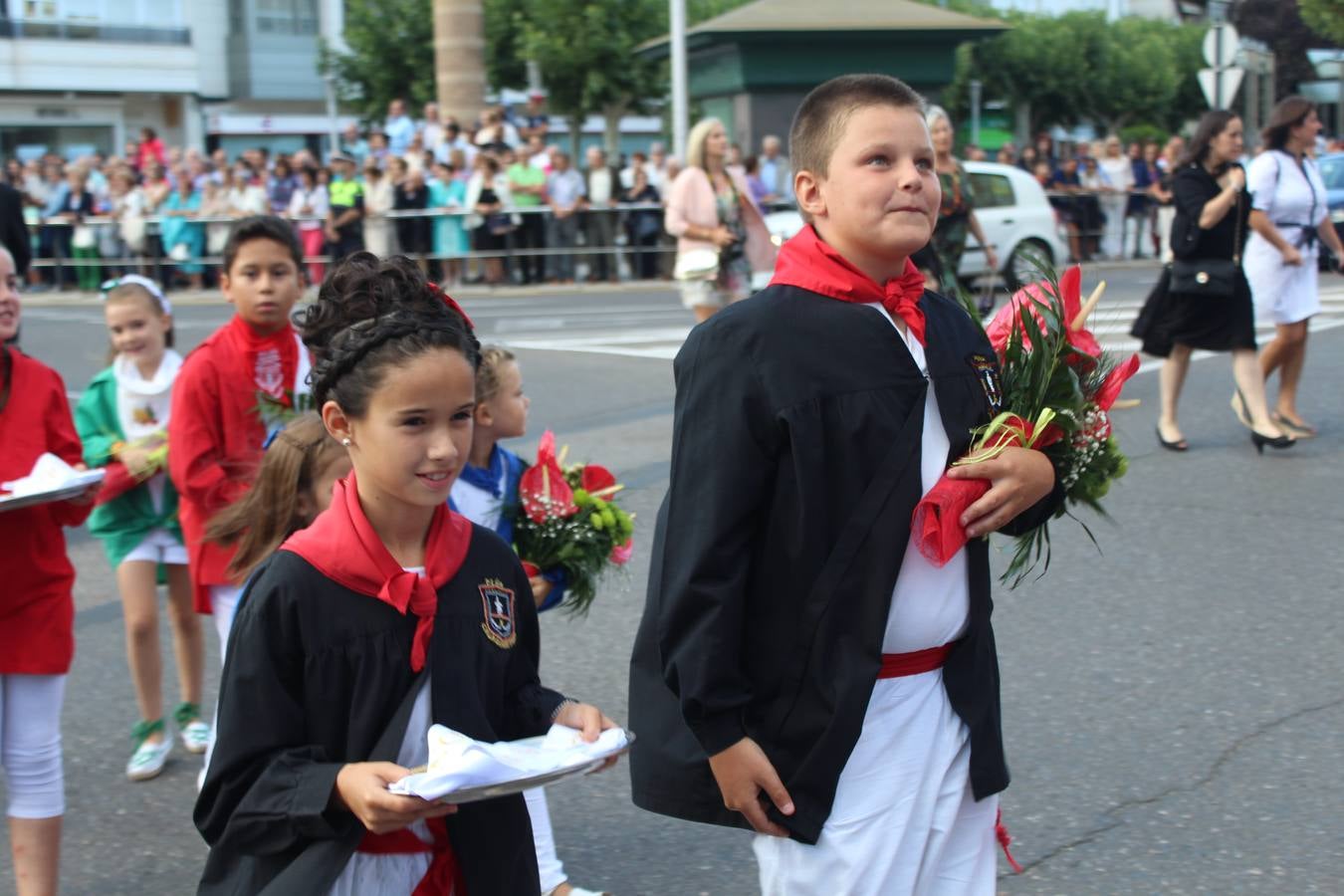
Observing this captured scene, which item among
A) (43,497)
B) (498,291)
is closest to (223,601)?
(43,497)

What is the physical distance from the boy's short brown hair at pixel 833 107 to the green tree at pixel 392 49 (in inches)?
1579

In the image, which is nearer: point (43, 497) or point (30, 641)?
point (43, 497)

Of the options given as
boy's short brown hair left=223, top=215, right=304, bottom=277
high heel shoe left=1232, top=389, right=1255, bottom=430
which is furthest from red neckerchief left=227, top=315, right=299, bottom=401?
high heel shoe left=1232, top=389, right=1255, bottom=430

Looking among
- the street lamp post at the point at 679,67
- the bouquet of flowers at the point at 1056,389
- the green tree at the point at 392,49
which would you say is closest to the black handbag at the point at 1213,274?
the bouquet of flowers at the point at 1056,389

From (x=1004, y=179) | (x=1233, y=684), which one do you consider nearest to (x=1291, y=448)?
(x=1233, y=684)

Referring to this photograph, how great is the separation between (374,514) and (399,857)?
1.77 feet

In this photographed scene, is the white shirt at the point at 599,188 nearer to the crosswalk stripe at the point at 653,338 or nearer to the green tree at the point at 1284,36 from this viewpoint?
the crosswalk stripe at the point at 653,338

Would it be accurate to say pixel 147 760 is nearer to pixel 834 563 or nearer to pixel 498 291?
pixel 834 563

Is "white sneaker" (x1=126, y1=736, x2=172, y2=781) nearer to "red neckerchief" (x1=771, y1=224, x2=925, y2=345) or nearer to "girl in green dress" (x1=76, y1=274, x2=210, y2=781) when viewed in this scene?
"girl in green dress" (x1=76, y1=274, x2=210, y2=781)

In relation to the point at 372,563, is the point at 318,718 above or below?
below

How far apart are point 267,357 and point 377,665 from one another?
2.29 m

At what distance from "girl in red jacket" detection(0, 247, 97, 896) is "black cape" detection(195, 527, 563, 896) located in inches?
61.0

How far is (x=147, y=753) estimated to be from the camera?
16.5 ft

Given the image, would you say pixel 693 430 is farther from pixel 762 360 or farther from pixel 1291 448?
pixel 1291 448
